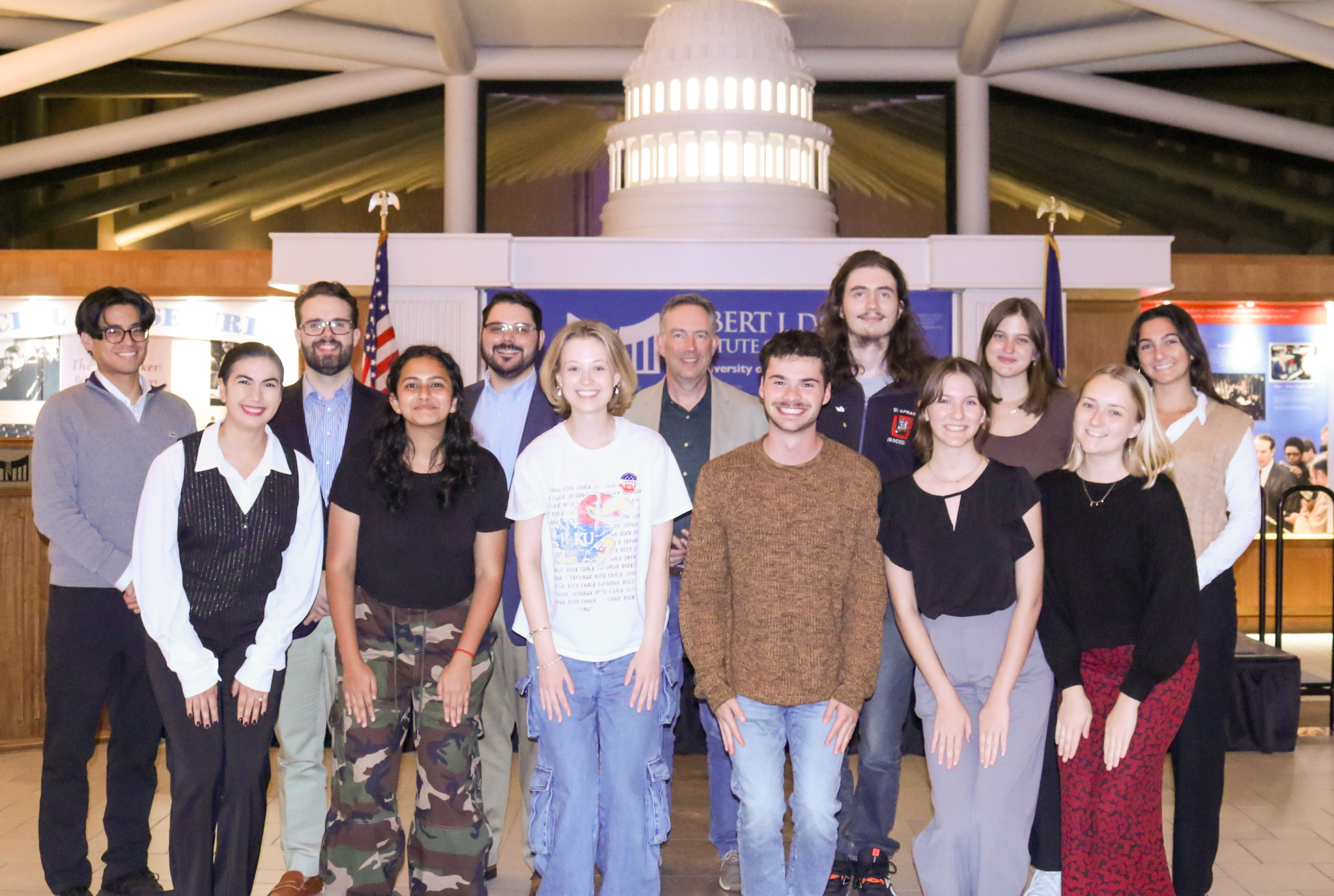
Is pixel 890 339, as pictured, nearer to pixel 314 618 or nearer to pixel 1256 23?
pixel 314 618

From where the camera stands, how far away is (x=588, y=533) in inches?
135

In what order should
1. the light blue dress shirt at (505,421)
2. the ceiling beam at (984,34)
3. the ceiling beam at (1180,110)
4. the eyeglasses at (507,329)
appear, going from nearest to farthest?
the eyeglasses at (507,329) < the light blue dress shirt at (505,421) < the ceiling beam at (984,34) < the ceiling beam at (1180,110)

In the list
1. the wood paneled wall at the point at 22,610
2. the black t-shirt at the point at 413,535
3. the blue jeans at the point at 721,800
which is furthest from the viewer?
the wood paneled wall at the point at 22,610

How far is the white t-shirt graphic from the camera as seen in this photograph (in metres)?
3.43

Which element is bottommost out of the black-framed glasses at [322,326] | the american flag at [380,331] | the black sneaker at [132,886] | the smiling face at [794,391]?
the black sneaker at [132,886]

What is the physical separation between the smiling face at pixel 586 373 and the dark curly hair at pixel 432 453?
448 millimetres

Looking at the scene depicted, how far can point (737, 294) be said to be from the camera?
9797 millimetres

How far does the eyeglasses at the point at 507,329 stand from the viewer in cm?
428

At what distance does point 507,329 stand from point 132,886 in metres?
2.65

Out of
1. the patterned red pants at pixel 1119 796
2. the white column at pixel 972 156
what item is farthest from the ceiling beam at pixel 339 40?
the patterned red pants at pixel 1119 796

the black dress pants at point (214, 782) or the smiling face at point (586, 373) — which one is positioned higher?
the smiling face at point (586, 373)

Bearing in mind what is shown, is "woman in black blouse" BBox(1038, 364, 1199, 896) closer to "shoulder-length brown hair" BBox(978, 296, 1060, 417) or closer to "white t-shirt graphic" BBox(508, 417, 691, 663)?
"shoulder-length brown hair" BBox(978, 296, 1060, 417)

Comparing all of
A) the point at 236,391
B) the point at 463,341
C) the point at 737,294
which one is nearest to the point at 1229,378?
the point at 737,294

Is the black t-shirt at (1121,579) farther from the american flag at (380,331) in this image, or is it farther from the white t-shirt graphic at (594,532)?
the american flag at (380,331)
